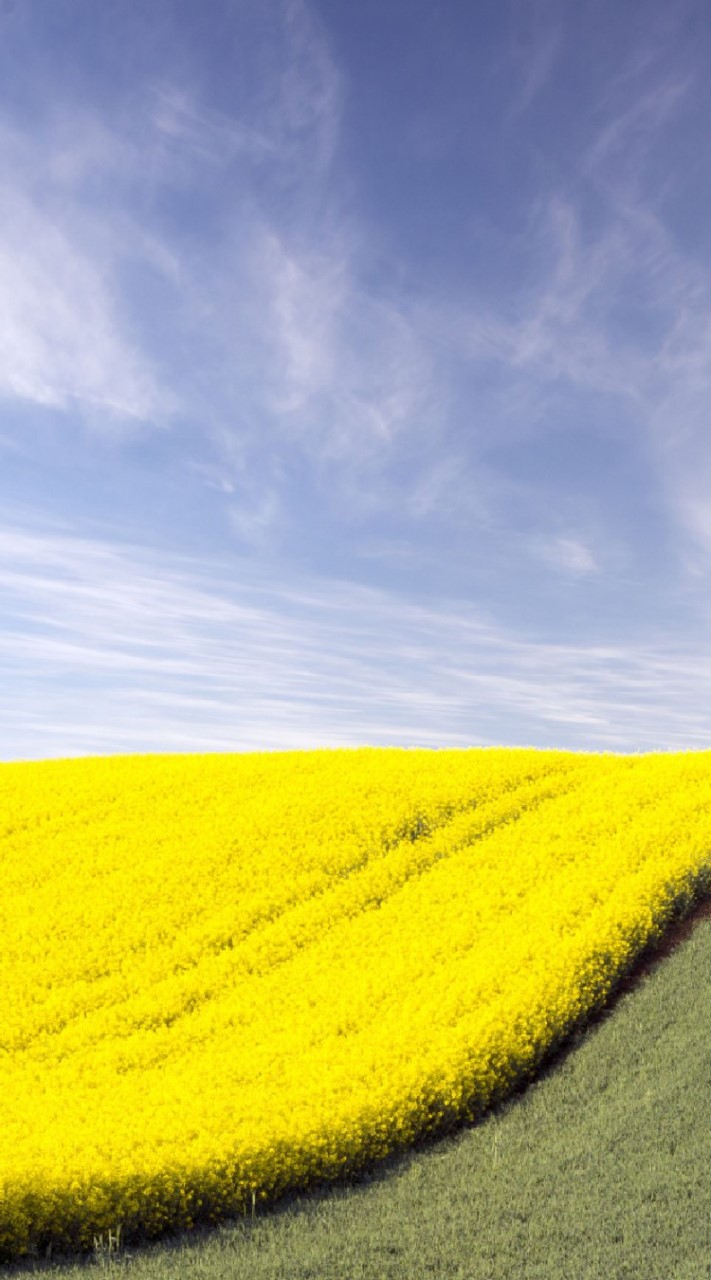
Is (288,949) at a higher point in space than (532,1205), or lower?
higher

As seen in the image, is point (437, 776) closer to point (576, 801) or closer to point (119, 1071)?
point (576, 801)

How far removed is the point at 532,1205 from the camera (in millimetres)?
9805

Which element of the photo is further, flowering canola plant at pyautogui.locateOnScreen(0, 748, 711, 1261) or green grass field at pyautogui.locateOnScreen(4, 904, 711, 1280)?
flowering canola plant at pyautogui.locateOnScreen(0, 748, 711, 1261)

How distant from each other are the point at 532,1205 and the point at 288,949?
7.57 m

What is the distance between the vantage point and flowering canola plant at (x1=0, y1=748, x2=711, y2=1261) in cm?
1106

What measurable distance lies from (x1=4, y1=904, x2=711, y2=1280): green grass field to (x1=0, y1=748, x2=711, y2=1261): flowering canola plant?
1.55 feet

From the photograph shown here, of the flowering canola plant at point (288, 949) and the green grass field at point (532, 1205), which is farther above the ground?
the flowering canola plant at point (288, 949)

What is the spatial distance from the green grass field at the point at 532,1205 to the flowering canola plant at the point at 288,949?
0.47 m

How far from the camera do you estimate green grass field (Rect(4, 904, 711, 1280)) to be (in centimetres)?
888

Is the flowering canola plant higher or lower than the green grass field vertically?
higher

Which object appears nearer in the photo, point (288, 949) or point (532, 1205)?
point (532, 1205)

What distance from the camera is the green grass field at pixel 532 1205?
888 centimetres

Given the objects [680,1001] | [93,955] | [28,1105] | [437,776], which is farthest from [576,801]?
[28,1105]

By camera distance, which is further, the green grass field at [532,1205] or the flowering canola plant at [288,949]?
the flowering canola plant at [288,949]
